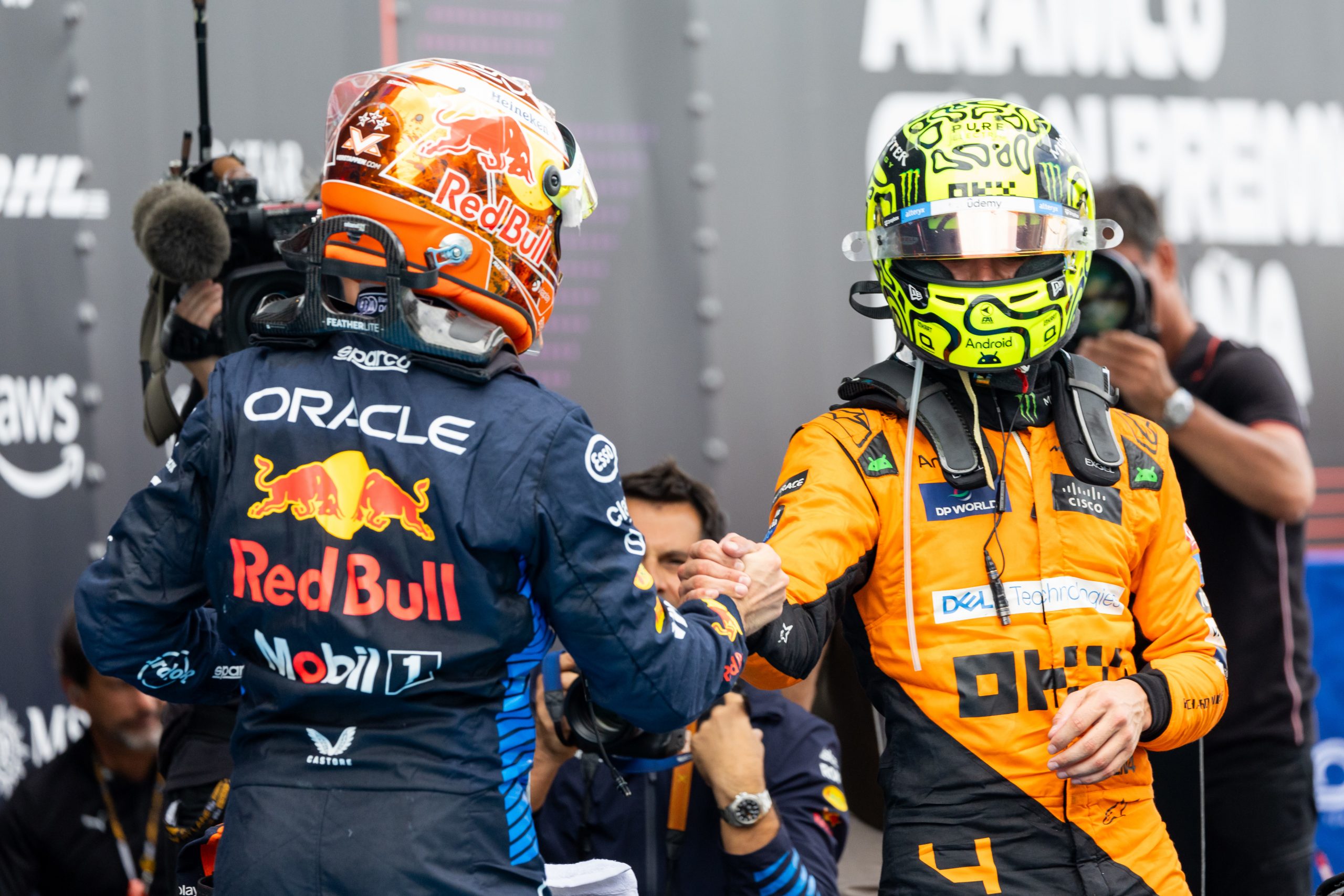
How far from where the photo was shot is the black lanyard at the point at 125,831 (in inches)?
137

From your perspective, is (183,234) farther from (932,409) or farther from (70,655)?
(932,409)

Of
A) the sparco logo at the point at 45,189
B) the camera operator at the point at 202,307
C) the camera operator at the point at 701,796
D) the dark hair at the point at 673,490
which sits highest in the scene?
the sparco logo at the point at 45,189

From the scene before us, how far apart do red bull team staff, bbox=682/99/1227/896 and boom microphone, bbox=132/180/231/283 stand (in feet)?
3.91

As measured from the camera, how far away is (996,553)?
206 centimetres

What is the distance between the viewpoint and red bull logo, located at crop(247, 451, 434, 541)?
Answer: 156cm

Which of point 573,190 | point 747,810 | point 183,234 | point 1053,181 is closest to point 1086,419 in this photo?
point 1053,181

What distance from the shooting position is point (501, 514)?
1564 millimetres

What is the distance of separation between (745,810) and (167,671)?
1.25 metres

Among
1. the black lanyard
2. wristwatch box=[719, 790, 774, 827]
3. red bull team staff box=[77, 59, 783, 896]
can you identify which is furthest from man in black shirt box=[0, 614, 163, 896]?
red bull team staff box=[77, 59, 783, 896]

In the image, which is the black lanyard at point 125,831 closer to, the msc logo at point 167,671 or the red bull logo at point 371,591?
the msc logo at point 167,671

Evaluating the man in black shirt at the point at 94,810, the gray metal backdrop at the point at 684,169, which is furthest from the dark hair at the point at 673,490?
the man in black shirt at the point at 94,810

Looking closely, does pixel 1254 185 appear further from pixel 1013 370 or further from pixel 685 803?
pixel 685 803

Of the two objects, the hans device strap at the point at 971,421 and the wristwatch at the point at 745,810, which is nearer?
the hans device strap at the point at 971,421

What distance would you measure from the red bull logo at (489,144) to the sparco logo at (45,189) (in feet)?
5.62
